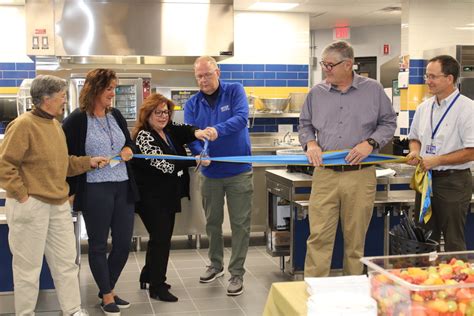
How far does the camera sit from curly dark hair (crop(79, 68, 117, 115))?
418cm

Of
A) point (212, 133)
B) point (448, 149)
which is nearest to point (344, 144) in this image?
point (448, 149)

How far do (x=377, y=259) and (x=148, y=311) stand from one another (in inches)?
108

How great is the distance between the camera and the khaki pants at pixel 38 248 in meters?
3.78

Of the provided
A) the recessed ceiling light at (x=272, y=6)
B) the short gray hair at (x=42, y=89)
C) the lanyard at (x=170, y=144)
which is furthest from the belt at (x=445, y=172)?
the recessed ceiling light at (x=272, y=6)

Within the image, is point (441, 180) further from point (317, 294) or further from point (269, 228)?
point (317, 294)

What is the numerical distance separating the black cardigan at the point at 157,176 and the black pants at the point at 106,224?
248mm

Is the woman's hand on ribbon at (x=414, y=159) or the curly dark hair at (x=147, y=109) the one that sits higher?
the curly dark hair at (x=147, y=109)

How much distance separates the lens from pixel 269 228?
18.2ft

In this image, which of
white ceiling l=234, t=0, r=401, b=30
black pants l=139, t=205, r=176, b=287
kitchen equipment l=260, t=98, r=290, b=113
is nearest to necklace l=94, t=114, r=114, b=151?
black pants l=139, t=205, r=176, b=287

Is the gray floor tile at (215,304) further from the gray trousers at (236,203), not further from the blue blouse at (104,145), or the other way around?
the blue blouse at (104,145)

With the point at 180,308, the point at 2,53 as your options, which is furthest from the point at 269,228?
the point at 2,53

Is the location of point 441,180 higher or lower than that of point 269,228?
higher

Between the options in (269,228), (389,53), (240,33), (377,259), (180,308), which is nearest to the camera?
(377,259)

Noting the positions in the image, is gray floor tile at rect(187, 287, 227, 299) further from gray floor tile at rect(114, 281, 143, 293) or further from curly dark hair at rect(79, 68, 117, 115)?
curly dark hair at rect(79, 68, 117, 115)
